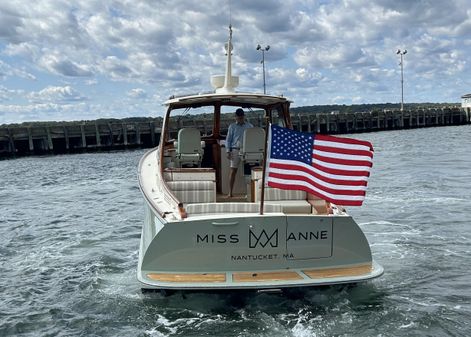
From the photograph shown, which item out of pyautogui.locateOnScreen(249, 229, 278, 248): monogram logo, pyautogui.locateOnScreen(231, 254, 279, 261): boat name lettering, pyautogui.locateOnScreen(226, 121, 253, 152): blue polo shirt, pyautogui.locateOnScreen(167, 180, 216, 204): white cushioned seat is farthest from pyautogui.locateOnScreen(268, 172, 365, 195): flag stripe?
pyautogui.locateOnScreen(226, 121, 253, 152): blue polo shirt

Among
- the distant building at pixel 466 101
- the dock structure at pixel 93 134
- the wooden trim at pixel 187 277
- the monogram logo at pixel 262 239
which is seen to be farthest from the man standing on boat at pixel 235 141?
the distant building at pixel 466 101

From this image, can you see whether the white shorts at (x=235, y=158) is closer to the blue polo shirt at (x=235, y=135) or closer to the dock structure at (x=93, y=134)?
the blue polo shirt at (x=235, y=135)

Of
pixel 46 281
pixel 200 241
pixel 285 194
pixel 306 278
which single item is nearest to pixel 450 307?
pixel 306 278

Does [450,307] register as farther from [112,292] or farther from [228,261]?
[112,292]

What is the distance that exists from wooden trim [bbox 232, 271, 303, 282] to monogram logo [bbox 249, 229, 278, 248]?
390 millimetres

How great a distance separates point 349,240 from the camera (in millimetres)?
7020

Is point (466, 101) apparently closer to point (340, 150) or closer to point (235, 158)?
point (235, 158)

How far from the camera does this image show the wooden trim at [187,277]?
266 inches

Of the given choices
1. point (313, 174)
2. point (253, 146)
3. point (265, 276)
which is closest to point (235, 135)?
point (253, 146)

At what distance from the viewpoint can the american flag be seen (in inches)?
262

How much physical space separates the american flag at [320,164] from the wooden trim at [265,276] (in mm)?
1146

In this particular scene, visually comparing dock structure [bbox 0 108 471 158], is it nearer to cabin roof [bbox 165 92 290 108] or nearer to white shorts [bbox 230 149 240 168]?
white shorts [bbox 230 149 240 168]

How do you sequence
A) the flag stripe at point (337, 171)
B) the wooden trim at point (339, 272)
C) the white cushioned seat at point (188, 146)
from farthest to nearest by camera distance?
the white cushioned seat at point (188, 146), the wooden trim at point (339, 272), the flag stripe at point (337, 171)

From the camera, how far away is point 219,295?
7516 millimetres
